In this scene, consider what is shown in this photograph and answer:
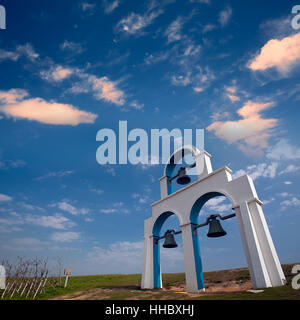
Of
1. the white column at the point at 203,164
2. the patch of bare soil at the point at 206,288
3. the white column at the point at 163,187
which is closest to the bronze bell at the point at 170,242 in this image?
the patch of bare soil at the point at 206,288

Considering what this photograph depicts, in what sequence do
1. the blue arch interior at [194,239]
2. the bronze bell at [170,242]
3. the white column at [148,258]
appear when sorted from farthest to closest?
the white column at [148,258] → the bronze bell at [170,242] → the blue arch interior at [194,239]

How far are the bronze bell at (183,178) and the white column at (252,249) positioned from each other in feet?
12.7

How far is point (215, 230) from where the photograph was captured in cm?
1001

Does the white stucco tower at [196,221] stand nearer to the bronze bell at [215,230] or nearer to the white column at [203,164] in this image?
the white column at [203,164]

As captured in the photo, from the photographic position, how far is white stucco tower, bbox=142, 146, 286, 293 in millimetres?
8281

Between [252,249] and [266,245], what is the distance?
570 mm

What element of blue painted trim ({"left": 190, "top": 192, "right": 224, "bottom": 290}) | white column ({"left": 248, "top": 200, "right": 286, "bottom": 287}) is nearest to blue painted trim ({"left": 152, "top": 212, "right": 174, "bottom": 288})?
blue painted trim ({"left": 190, "top": 192, "right": 224, "bottom": 290})

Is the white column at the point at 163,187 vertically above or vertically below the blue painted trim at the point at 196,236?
above

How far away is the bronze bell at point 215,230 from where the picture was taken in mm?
9906

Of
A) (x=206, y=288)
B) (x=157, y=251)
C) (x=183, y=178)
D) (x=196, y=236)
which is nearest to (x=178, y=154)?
(x=183, y=178)

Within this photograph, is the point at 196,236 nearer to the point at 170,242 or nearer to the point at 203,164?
the point at 170,242

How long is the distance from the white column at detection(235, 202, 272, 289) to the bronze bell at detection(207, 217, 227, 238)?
38.4 inches
